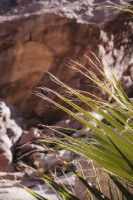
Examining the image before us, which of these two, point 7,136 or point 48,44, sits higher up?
point 48,44

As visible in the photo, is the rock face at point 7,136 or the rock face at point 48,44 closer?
the rock face at point 7,136

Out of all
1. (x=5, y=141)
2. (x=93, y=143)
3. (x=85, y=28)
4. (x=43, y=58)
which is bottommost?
(x=5, y=141)

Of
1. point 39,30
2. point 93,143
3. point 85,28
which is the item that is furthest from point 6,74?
point 93,143

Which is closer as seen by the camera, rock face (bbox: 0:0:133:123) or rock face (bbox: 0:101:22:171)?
rock face (bbox: 0:101:22:171)

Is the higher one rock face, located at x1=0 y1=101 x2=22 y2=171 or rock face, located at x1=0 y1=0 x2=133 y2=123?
rock face, located at x1=0 y1=0 x2=133 y2=123

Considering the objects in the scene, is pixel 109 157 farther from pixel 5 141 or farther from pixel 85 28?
pixel 85 28

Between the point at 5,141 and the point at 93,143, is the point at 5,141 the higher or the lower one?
the lower one

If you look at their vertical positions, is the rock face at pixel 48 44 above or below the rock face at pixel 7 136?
above

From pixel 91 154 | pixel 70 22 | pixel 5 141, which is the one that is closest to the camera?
pixel 91 154
